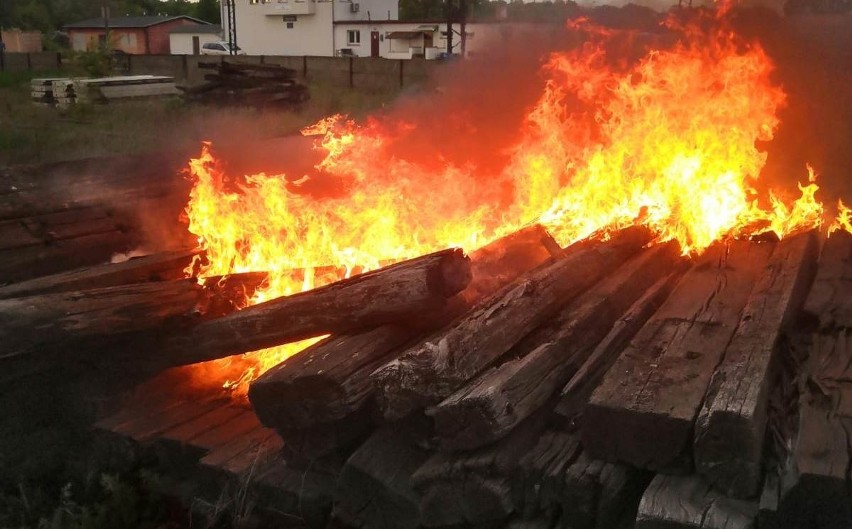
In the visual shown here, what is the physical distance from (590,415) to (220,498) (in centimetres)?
222

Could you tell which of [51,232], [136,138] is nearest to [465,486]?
[51,232]

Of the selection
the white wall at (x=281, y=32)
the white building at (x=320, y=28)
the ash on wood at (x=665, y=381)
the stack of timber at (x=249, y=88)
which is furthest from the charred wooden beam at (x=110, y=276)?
the white wall at (x=281, y=32)

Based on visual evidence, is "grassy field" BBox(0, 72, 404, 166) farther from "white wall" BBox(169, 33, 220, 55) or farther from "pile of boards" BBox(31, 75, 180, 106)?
"white wall" BBox(169, 33, 220, 55)

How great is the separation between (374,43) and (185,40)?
1916 cm

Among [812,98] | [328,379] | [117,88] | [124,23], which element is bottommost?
[328,379]

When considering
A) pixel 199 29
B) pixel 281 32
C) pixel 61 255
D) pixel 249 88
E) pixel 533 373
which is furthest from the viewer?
pixel 199 29

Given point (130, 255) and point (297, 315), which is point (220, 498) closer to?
point (297, 315)

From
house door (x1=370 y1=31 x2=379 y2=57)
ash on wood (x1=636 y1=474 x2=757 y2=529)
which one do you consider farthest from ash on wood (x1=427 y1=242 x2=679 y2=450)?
house door (x1=370 y1=31 x2=379 y2=57)

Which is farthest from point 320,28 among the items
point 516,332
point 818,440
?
point 818,440

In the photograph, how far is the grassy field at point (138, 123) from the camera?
1132 cm

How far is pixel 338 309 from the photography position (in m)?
4.59

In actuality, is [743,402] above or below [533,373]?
above

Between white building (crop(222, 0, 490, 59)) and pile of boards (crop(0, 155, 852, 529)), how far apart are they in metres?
32.7

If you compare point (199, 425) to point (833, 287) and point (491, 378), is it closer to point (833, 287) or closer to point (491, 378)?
point (491, 378)
